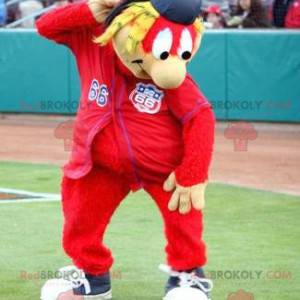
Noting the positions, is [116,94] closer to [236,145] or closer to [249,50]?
[236,145]

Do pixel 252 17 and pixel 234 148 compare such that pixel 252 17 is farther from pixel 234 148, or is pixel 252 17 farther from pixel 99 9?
pixel 99 9

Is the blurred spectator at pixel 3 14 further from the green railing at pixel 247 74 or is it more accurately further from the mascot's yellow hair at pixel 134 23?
the mascot's yellow hair at pixel 134 23

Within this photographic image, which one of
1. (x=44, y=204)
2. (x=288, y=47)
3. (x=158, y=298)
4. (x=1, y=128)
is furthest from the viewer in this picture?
(x=1, y=128)

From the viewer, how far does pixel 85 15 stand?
5434mm

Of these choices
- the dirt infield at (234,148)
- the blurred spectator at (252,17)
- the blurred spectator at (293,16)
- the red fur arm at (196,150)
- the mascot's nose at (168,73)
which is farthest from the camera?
the blurred spectator at (252,17)

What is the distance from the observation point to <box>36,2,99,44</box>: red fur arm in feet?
17.9

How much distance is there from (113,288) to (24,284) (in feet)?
Answer: 1.64

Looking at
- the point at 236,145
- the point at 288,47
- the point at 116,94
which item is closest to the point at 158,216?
the point at 116,94

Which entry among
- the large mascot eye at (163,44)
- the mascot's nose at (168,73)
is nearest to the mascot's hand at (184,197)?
the mascot's nose at (168,73)

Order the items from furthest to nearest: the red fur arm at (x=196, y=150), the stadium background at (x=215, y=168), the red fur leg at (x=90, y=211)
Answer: the stadium background at (x=215, y=168), the red fur leg at (x=90, y=211), the red fur arm at (x=196, y=150)

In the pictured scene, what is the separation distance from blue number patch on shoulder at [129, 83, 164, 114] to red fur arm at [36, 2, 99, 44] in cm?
38

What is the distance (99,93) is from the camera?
18.2 ft

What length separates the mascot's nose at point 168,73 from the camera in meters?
5.23

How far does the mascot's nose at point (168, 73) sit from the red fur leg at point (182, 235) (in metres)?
0.58
